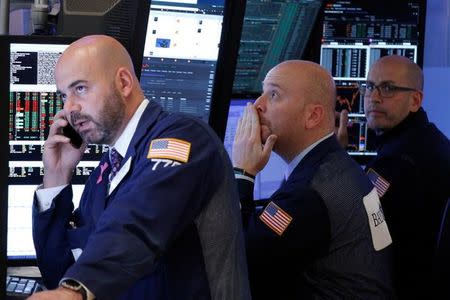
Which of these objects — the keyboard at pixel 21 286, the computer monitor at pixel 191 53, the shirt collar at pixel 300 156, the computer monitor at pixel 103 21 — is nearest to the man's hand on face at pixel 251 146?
the shirt collar at pixel 300 156

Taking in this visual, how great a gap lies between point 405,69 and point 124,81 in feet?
6.56

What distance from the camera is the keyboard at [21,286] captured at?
2467mm

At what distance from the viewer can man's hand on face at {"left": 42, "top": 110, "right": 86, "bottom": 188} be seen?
240 cm

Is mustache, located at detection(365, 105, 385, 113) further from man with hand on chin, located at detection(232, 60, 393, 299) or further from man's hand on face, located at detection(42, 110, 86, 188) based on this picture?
man's hand on face, located at detection(42, 110, 86, 188)

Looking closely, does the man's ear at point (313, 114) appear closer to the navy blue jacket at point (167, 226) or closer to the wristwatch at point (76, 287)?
the navy blue jacket at point (167, 226)

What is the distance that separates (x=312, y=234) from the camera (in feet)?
8.35

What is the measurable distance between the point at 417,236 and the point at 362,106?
1.15 metres

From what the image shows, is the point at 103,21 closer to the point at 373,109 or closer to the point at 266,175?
the point at 266,175

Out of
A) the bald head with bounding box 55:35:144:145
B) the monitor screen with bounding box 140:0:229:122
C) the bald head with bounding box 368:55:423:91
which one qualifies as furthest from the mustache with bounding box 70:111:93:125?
the bald head with bounding box 368:55:423:91

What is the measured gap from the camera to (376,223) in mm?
2672

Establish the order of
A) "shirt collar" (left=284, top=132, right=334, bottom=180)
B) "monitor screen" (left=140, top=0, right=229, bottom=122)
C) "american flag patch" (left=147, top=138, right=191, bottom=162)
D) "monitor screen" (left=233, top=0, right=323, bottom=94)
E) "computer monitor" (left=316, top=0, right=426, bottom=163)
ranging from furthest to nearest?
"computer monitor" (left=316, top=0, right=426, bottom=163) < "monitor screen" (left=233, top=0, right=323, bottom=94) < "monitor screen" (left=140, top=0, right=229, bottom=122) < "shirt collar" (left=284, top=132, right=334, bottom=180) < "american flag patch" (left=147, top=138, right=191, bottom=162)

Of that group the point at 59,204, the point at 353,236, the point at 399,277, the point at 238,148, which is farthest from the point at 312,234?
the point at 399,277

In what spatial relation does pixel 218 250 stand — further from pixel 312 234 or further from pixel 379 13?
pixel 379 13

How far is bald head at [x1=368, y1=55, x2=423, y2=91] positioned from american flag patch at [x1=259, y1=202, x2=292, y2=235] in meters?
1.43
